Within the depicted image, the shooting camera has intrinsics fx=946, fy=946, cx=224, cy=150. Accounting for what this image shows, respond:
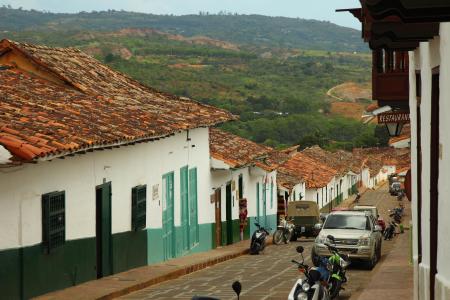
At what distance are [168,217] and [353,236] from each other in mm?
4657

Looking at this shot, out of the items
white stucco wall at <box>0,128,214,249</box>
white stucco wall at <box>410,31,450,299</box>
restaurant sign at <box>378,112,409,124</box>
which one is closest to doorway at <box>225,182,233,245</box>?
white stucco wall at <box>0,128,214,249</box>

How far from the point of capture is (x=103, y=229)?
58.1 feet

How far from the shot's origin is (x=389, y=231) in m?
38.9

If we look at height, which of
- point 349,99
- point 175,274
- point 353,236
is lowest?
point 175,274

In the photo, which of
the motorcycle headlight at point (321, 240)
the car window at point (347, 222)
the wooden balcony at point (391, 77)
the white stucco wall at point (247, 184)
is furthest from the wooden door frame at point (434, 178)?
the white stucco wall at point (247, 184)

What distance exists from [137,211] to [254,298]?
5007 millimetres

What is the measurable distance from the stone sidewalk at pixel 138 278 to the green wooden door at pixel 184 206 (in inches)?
20.2

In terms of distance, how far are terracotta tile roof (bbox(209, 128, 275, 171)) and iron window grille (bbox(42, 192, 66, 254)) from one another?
13629 mm

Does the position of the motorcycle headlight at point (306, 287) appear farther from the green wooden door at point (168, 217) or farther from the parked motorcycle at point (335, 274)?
the green wooden door at point (168, 217)

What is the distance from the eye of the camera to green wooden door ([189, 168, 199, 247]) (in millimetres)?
25812

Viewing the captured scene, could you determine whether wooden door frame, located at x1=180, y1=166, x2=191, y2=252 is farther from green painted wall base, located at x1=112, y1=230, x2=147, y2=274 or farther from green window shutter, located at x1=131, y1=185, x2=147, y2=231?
green painted wall base, located at x1=112, y1=230, x2=147, y2=274

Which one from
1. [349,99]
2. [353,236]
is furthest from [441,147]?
[349,99]

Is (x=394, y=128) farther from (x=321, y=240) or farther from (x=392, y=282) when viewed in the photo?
(x=321, y=240)

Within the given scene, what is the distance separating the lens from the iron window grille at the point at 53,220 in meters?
14.4
